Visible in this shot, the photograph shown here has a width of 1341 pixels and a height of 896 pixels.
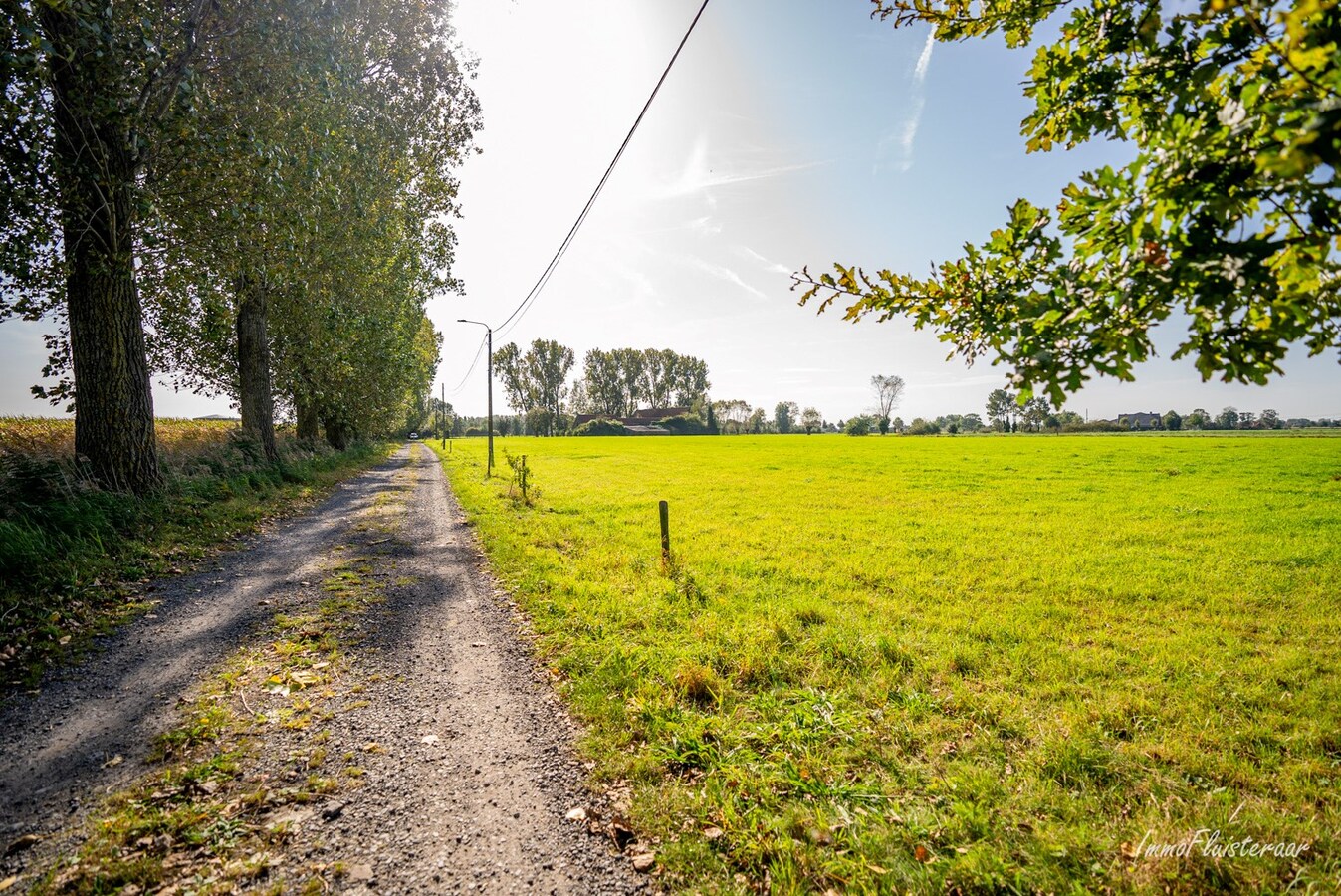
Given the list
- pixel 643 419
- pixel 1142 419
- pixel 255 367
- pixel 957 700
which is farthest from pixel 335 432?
pixel 1142 419

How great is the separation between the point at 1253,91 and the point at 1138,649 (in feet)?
22.1

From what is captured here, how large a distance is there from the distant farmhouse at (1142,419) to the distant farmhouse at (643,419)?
11124 centimetres

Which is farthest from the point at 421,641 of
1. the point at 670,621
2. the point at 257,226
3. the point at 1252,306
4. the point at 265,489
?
the point at 265,489

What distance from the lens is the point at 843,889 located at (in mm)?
2896

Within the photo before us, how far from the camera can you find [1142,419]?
470ft

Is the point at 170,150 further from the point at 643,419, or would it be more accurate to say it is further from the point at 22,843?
the point at 643,419

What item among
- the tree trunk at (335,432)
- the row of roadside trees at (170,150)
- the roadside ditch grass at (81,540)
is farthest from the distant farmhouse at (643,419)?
the roadside ditch grass at (81,540)

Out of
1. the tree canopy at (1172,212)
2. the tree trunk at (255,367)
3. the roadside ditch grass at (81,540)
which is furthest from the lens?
the tree trunk at (255,367)

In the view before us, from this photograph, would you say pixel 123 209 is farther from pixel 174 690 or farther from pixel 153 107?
A: pixel 174 690

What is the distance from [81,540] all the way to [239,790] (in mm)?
7240

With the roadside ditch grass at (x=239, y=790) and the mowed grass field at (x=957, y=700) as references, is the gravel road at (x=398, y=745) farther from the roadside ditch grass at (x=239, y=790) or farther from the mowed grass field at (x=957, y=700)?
the mowed grass field at (x=957, y=700)

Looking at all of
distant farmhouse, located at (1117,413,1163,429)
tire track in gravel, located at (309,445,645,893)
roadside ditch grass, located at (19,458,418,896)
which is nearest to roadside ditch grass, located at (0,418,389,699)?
roadside ditch grass, located at (19,458,418,896)

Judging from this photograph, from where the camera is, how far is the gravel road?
302cm

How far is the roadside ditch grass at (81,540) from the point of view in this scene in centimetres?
557
